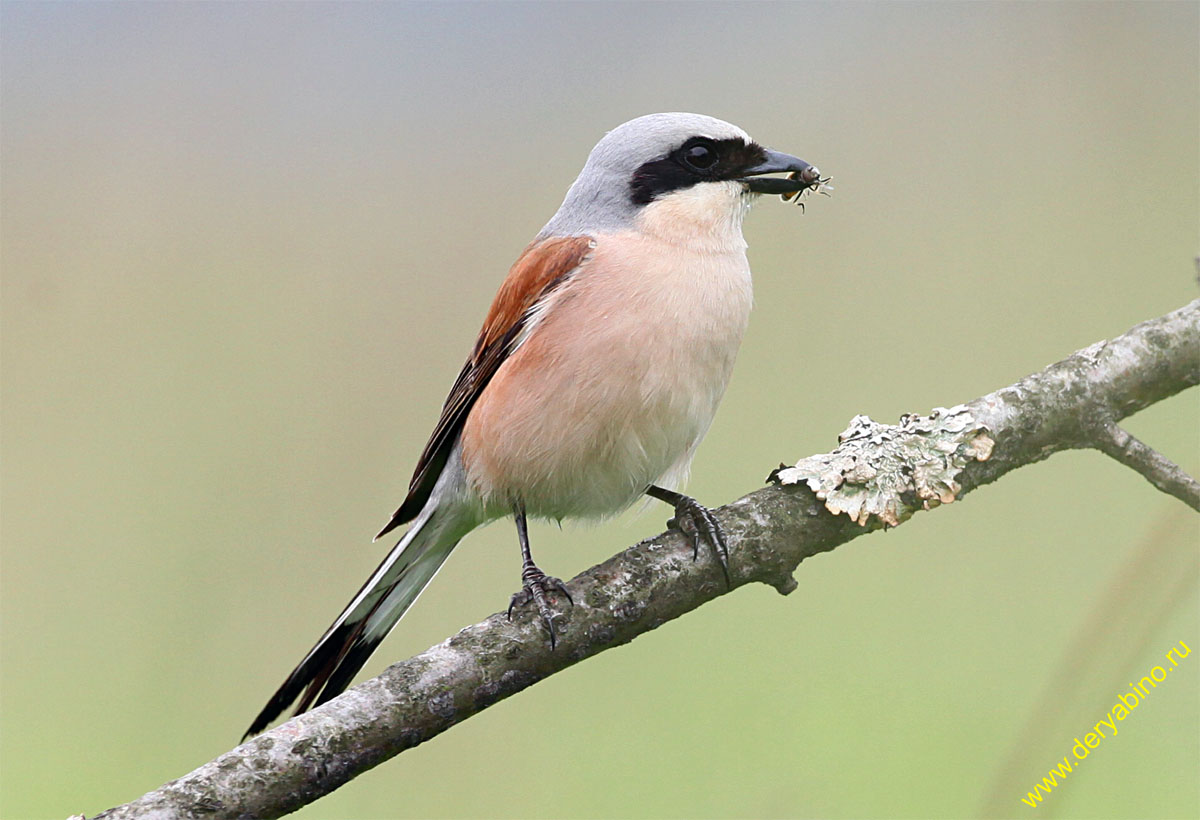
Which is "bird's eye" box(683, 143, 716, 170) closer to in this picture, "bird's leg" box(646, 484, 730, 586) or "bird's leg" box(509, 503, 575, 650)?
"bird's leg" box(646, 484, 730, 586)

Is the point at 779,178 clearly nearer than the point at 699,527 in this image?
No

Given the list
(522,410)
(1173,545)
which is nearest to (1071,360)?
(1173,545)

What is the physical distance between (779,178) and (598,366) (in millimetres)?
718

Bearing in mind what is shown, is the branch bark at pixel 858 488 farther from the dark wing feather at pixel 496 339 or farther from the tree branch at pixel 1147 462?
the dark wing feather at pixel 496 339

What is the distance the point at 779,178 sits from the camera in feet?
8.12

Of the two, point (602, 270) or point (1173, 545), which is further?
point (602, 270)

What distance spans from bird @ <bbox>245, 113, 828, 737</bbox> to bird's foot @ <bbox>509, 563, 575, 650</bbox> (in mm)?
15

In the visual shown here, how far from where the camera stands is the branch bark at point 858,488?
1739mm

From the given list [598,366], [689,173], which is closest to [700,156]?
[689,173]

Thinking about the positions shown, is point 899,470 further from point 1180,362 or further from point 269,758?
point 269,758

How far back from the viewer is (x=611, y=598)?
1.83 metres

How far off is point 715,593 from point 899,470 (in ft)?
1.38

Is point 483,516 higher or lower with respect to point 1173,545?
lower

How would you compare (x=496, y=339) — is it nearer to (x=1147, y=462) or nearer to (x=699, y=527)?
(x=699, y=527)
